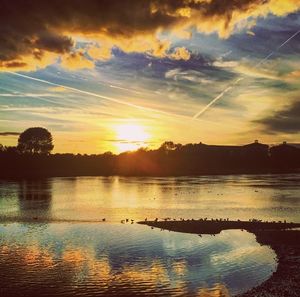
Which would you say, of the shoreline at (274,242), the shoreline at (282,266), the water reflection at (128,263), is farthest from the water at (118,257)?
the shoreline at (274,242)

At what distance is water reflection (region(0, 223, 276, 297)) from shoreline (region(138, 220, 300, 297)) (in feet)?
4.36

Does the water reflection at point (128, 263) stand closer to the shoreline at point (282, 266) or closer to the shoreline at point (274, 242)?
the shoreline at point (282, 266)

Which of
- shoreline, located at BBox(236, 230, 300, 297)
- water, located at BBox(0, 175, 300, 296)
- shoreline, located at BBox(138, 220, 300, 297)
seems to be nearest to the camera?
shoreline, located at BBox(236, 230, 300, 297)

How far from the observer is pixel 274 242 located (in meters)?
48.7

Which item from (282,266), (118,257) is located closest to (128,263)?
(118,257)

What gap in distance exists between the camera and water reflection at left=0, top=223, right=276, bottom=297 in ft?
107

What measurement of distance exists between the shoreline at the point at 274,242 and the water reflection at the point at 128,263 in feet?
4.36

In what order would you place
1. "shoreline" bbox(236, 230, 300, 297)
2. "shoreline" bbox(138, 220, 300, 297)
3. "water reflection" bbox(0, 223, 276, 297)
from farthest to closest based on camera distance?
"water reflection" bbox(0, 223, 276, 297) → "shoreline" bbox(138, 220, 300, 297) → "shoreline" bbox(236, 230, 300, 297)

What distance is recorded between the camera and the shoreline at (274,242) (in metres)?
30.5

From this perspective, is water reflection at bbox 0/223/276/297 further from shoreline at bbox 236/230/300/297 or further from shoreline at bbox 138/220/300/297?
shoreline at bbox 138/220/300/297

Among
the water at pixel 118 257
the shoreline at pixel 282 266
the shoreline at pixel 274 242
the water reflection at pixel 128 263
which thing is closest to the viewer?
the shoreline at pixel 282 266

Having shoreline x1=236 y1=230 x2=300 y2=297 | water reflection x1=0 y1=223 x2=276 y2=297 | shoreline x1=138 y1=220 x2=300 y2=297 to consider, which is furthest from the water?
shoreline x1=138 y1=220 x2=300 y2=297

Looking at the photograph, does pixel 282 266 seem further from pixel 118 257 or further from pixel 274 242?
pixel 118 257

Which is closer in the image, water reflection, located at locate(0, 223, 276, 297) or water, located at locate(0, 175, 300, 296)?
water reflection, located at locate(0, 223, 276, 297)
